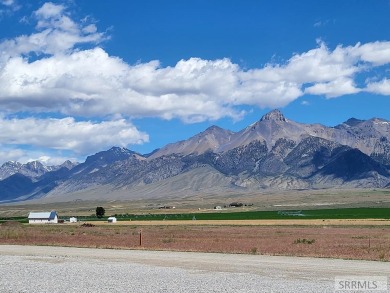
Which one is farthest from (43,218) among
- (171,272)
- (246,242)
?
(171,272)

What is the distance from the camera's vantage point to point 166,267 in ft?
108

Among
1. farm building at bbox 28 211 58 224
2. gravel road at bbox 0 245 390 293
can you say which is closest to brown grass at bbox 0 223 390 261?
gravel road at bbox 0 245 390 293

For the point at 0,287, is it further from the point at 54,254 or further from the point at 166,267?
the point at 54,254

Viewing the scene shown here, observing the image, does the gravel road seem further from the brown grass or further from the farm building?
the farm building

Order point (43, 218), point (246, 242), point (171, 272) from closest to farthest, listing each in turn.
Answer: point (171, 272) → point (246, 242) → point (43, 218)

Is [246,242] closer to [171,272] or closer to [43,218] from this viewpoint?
[171,272]

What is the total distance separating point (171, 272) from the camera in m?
30.5

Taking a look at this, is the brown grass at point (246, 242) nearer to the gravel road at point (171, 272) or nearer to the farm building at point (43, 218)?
the gravel road at point (171, 272)

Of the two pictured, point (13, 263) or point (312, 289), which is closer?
point (312, 289)

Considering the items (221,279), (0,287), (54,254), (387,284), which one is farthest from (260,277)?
(54,254)

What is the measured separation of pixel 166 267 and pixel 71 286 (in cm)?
856

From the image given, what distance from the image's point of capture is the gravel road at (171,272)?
984 inches

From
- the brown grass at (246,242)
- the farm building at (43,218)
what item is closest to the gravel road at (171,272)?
the brown grass at (246,242)

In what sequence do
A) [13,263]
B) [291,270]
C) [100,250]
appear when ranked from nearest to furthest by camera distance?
1. [291,270]
2. [13,263]
3. [100,250]
